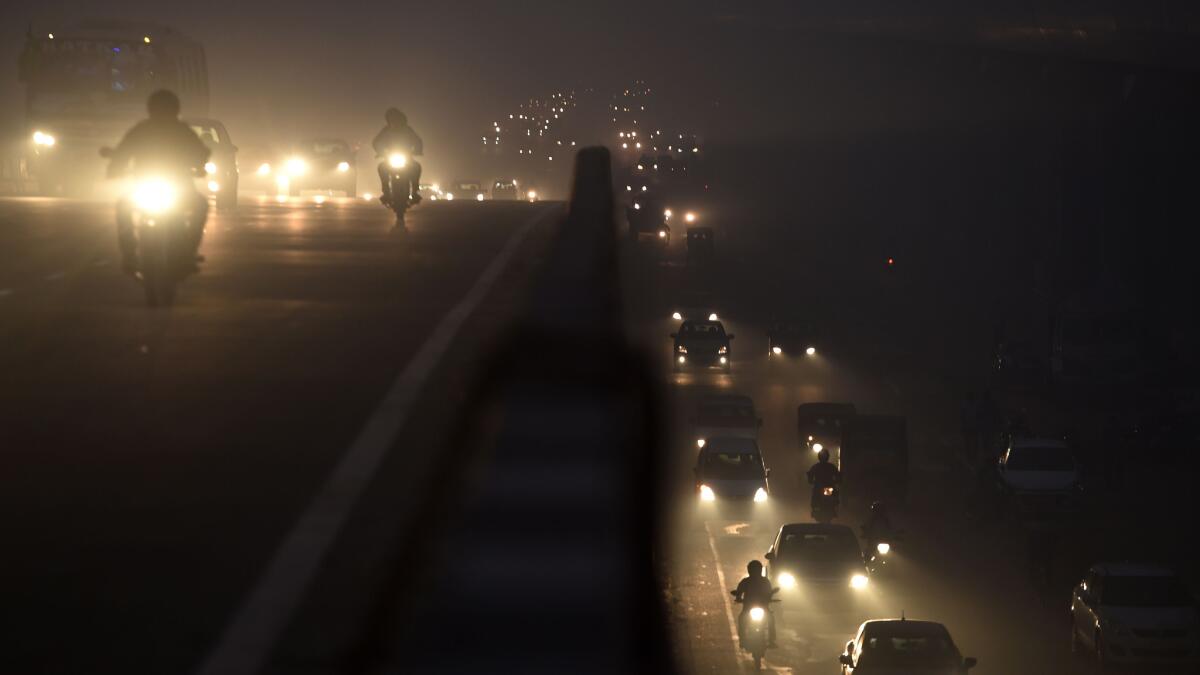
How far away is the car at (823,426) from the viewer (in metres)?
47.8

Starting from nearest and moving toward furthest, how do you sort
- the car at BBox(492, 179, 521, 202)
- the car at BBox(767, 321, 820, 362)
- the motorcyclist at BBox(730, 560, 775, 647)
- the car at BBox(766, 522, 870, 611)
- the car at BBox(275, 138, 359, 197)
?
the motorcyclist at BBox(730, 560, 775, 647) → the car at BBox(766, 522, 870, 611) → the car at BBox(275, 138, 359, 197) → the car at BBox(767, 321, 820, 362) → the car at BBox(492, 179, 521, 202)

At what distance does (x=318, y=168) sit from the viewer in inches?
2339

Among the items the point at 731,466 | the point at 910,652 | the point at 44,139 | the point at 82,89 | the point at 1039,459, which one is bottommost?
the point at 731,466

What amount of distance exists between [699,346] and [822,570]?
113ft

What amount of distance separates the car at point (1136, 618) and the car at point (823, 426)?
20.4 m

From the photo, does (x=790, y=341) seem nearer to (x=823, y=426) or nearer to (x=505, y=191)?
(x=505, y=191)

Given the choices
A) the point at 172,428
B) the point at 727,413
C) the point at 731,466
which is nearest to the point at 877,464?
the point at 731,466

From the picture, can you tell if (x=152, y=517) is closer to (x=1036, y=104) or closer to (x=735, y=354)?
(x=735, y=354)

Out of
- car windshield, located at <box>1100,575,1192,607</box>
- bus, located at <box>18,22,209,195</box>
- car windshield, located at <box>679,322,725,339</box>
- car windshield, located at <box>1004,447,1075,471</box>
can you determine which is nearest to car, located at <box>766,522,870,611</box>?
car windshield, located at <box>1100,575,1192,607</box>

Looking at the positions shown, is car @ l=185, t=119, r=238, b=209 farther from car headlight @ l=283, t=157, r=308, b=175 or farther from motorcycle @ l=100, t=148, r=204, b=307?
car headlight @ l=283, t=157, r=308, b=175

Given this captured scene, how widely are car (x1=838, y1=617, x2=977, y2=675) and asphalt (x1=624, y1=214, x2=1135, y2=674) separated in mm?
2216

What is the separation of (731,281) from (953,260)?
14.0 metres

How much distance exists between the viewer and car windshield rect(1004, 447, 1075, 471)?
125ft

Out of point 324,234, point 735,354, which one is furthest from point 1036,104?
point 324,234
